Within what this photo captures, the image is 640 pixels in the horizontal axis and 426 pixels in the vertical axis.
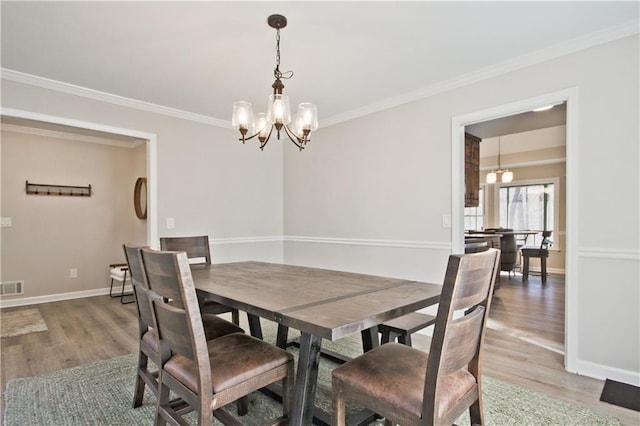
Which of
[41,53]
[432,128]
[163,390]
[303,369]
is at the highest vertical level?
[41,53]

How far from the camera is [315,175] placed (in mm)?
4355

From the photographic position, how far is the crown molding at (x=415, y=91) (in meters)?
2.28

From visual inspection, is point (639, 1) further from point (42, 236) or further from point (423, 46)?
point (42, 236)

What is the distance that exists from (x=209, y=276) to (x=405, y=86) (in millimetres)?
2487

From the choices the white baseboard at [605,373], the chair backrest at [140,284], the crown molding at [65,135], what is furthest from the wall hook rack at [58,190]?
the white baseboard at [605,373]

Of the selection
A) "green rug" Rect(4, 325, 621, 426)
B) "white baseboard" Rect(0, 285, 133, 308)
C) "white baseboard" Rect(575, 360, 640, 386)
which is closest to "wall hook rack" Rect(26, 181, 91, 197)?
"white baseboard" Rect(0, 285, 133, 308)

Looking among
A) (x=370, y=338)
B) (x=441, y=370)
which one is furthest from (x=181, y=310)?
(x=370, y=338)

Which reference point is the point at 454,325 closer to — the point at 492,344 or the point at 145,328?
the point at 145,328

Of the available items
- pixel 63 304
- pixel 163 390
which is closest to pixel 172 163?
pixel 63 304

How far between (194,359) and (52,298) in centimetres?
465

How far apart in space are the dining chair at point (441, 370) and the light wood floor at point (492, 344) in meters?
1.23

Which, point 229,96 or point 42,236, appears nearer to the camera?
point 229,96

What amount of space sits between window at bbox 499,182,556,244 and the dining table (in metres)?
6.88

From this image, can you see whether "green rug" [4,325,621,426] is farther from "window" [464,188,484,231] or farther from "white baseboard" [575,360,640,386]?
"window" [464,188,484,231]
